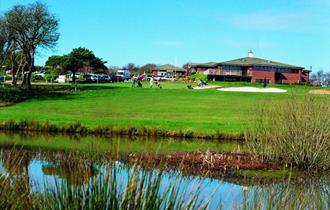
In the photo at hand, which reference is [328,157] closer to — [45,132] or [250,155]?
[250,155]

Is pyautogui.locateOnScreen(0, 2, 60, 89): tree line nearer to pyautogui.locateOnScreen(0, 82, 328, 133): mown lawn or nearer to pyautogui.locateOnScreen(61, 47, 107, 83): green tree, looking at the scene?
pyautogui.locateOnScreen(0, 82, 328, 133): mown lawn

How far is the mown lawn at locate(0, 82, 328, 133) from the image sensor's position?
114 ft

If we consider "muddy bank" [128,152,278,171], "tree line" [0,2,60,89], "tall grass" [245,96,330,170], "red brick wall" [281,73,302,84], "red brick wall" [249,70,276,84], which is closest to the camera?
"tall grass" [245,96,330,170]

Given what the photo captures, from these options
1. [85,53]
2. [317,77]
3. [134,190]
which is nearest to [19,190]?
[134,190]

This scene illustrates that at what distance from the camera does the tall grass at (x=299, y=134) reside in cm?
1902

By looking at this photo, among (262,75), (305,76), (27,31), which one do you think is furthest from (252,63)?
(27,31)

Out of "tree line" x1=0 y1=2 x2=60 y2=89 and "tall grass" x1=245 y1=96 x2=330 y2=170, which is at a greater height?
"tree line" x1=0 y1=2 x2=60 y2=89

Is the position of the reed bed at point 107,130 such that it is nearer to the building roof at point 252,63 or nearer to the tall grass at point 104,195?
the tall grass at point 104,195

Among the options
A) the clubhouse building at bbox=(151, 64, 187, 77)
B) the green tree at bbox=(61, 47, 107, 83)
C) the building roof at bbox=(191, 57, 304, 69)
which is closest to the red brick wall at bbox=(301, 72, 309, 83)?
the building roof at bbox=(191, 57, 304, 69)

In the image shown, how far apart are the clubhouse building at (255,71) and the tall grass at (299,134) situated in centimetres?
8917

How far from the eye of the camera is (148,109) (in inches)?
1751

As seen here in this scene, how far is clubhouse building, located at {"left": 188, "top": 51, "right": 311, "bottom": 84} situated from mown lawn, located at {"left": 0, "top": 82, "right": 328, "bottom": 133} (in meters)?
52.0

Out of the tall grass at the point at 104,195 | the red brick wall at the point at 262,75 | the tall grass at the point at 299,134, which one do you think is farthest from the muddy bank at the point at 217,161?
the red brick wall at the point at 262,75

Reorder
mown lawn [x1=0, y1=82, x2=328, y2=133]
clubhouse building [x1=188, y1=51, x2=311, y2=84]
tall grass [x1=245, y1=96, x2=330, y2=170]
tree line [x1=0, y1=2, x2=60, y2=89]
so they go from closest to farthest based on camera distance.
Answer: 1. tall grass [x1=245, y1=96, x2=330, y2=170]
2. mown lawn [x1=0, y1=82, x2=328, y2=133]
3. tree line [x1=0, y1=2, x2=60, y2=89]
4. clubhouse building [x1=188, y1=51, x2=311, y2=84]
